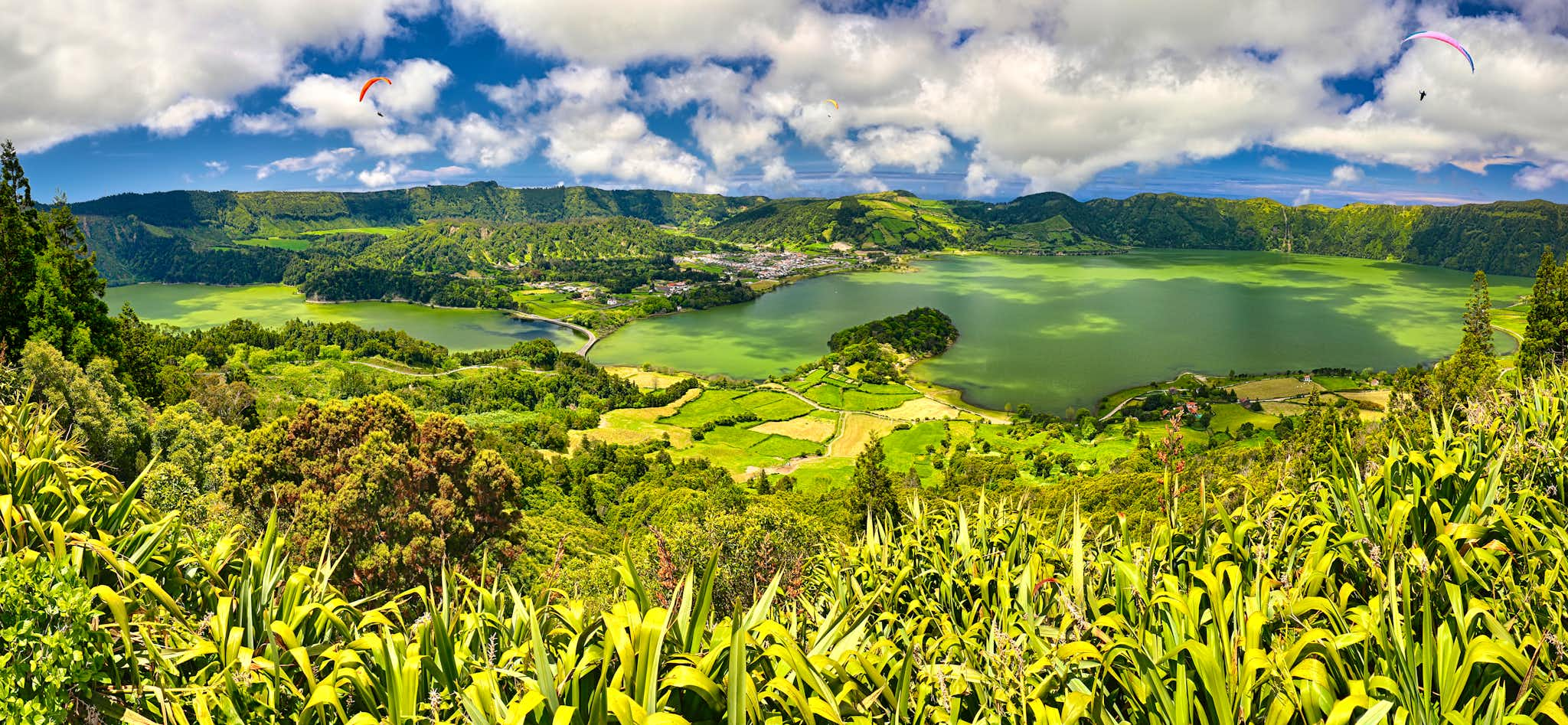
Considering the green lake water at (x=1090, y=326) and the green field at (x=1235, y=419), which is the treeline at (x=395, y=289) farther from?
the green field at (x=1235, y=419)

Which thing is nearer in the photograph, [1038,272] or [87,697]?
[87,697]

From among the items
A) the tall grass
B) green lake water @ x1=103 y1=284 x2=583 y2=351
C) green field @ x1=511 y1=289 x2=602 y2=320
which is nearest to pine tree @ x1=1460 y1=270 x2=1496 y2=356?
the tall grass

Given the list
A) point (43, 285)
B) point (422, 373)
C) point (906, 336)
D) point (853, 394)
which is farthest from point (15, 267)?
point (906, 336)

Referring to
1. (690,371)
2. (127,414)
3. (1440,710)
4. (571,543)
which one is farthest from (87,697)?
(690,371)

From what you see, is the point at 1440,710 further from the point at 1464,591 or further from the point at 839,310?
the point at 839,310

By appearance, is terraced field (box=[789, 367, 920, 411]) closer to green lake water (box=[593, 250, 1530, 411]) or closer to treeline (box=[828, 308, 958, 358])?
green lake water (box=[593, 250, 1530, 411])
